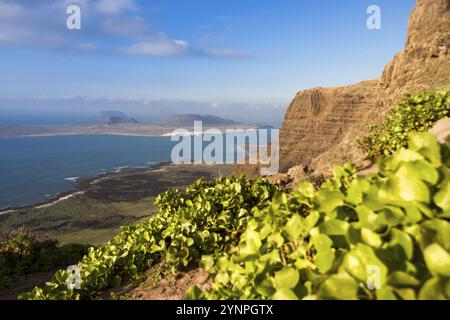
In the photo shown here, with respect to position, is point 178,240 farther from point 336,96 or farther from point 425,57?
point 336,96

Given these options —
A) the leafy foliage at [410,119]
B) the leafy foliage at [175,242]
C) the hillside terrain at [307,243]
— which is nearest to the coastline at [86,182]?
the leafy foliage at [175,242]

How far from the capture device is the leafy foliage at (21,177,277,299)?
5297 mm

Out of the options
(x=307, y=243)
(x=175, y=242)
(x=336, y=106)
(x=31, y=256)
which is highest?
(x=336, y=106)

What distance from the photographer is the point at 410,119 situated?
28.9ft

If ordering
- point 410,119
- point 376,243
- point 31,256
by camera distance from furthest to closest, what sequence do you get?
point 31,256
point 410,119
point 376,243

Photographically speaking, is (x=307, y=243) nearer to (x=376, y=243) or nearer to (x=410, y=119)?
(x=376, y=243)

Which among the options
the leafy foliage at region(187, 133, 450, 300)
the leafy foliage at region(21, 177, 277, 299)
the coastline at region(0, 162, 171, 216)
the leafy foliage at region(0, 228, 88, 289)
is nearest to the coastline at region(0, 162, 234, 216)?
the coastline at region(0, 162, 171, 216)

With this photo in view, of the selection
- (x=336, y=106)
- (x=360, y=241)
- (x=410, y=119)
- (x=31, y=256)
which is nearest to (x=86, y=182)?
(x=336, y=106)

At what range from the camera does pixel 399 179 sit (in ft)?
6.32

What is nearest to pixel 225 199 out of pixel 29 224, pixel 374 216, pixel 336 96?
pixel 374 216

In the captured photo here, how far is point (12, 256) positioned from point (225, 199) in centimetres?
1145

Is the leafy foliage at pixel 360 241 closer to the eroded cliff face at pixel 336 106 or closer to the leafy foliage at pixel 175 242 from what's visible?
the leafy foliage at pixel 175 242

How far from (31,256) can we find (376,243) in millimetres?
15119

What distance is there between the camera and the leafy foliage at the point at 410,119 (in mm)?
8539
